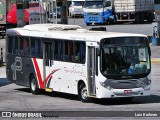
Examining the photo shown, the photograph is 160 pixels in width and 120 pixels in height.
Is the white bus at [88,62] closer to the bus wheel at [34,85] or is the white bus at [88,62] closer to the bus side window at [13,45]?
the bus wheel at [34,85]

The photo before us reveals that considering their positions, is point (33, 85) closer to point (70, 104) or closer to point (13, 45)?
point (13, 45)

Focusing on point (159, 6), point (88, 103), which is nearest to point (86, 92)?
point (88, 103)

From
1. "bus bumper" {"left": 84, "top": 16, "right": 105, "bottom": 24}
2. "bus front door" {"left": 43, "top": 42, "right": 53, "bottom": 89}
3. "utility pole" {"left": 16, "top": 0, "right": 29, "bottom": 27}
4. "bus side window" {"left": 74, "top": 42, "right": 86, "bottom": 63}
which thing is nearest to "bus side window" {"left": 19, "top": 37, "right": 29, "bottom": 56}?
"bus front door" {"left": 43, "top": 42, "right": 53, "bottom": 89}

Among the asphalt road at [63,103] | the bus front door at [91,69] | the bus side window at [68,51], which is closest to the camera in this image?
the asphalt road at [63,103]

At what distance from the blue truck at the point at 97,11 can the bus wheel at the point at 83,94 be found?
5059 centimetres

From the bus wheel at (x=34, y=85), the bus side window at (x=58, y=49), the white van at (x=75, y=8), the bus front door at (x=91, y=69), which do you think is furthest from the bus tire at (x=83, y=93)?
the white van at (x=75, y=8)

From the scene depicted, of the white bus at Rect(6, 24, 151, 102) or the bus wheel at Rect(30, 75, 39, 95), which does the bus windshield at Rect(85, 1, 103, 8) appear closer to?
the white bus at Rect(6, 24, 151, 102)

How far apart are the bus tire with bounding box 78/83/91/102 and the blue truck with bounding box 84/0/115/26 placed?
166ft

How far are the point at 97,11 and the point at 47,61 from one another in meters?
48.8

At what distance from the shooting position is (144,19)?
79.6 meters

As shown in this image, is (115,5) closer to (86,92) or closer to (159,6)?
(159,6)

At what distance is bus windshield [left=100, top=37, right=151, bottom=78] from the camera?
2398 cm

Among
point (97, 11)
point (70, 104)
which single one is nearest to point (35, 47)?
point (70, 104)

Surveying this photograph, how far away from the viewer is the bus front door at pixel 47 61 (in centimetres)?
2722
